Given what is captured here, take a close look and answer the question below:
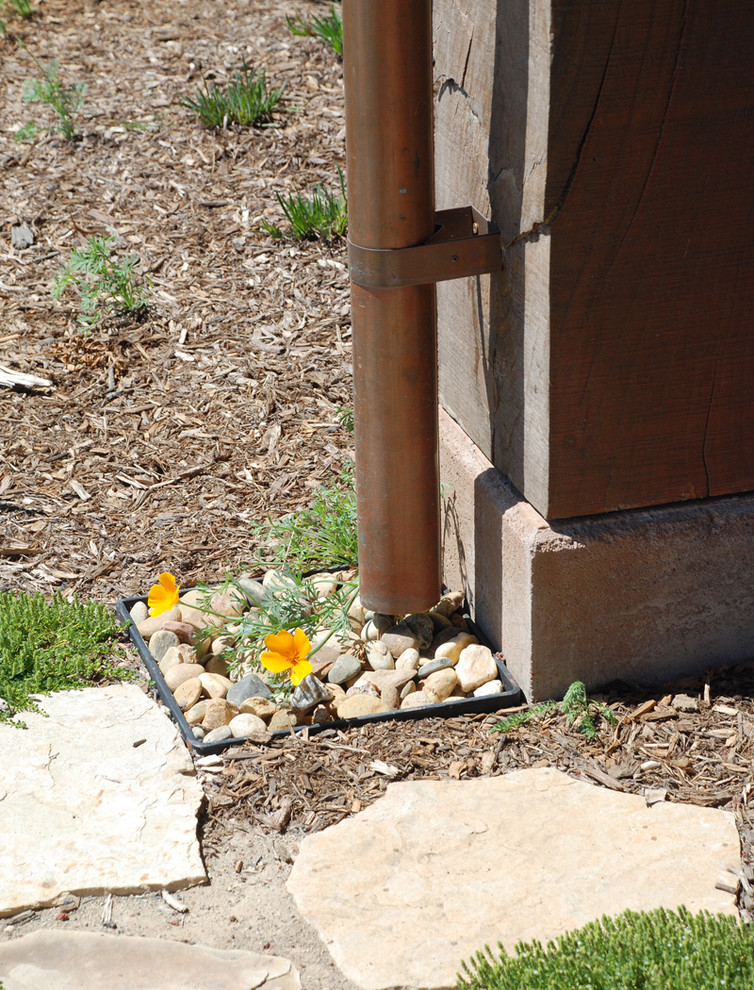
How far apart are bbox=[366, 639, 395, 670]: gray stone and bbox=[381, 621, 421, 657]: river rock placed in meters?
0.01

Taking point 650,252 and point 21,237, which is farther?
point 21,237

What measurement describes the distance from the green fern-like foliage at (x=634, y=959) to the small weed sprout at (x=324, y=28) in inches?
198

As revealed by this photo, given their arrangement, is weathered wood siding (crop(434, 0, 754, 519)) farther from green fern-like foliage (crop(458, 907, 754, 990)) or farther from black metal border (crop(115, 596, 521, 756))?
green fern-like foliage (crop(458, 907, 754, 990))

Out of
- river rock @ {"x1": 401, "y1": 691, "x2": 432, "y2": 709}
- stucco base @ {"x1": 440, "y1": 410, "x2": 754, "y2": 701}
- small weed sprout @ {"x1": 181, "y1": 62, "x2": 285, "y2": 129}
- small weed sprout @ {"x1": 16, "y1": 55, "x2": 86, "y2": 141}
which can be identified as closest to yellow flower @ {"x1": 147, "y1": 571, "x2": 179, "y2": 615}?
river rock @ {"x1": 401, "y1": 691, "x2": 432, "y2": 709}

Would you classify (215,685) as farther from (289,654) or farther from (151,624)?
(151,624)

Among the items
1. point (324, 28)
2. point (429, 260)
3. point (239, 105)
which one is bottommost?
point (429, 260)

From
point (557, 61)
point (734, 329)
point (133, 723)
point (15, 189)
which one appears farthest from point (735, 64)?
point (15, 189)

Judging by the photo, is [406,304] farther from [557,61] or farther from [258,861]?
[258,861]

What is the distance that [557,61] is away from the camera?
87.5 inches

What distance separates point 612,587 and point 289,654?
2.63 ft

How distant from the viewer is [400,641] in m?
2.98

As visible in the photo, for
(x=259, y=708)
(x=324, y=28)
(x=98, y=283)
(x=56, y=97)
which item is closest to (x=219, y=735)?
(x=259, y=708)

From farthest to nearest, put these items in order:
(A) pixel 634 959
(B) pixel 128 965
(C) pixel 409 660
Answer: (C) pixel 409 660 < (B) pixel 128 965 < (A) pixel 634 959

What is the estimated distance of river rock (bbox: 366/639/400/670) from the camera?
9.69 feet
